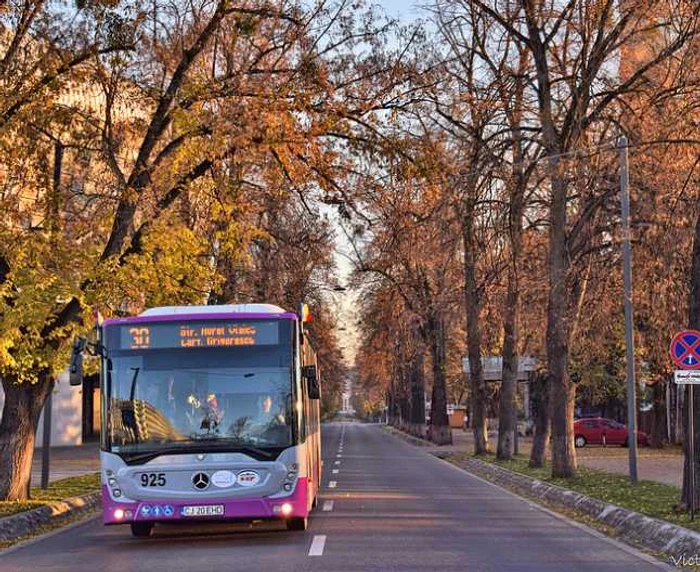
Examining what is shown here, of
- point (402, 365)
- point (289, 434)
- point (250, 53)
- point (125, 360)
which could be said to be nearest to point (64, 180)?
point (250, 53)

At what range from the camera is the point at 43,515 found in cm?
1847

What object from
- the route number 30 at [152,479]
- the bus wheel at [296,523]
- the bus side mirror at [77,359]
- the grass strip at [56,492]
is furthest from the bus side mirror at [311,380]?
the grass strip at [56,492]

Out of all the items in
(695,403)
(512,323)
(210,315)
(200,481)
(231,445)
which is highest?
(512,323)

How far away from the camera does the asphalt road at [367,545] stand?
12.2 metres

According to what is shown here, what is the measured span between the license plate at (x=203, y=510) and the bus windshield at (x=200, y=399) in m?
0.74

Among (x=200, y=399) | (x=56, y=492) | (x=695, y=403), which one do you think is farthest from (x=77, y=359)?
(x=56, y=492)

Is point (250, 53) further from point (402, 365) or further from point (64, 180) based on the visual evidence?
point (402, 365)

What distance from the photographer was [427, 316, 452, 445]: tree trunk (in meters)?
54.3

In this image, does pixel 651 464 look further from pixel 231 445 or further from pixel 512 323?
pixel 231 445

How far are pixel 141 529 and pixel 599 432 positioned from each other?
1636 inches

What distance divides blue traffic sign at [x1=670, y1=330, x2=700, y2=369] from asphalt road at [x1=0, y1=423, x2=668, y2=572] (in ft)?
9.00

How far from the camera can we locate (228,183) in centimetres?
1925

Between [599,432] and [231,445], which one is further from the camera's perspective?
[599,432]

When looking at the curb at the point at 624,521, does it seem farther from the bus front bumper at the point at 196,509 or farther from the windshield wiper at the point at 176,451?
the windshield wiper at the point at 176,451
